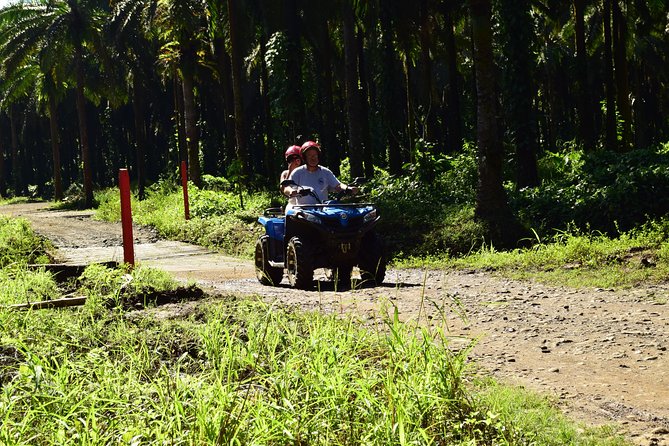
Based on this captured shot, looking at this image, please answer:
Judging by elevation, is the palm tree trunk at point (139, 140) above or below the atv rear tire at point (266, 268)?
above

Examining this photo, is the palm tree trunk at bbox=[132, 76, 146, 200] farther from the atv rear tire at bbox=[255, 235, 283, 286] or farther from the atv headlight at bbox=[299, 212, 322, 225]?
the atv headlight at bbox=[299, 212, 322, 225]

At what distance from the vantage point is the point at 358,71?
36031 millimetres

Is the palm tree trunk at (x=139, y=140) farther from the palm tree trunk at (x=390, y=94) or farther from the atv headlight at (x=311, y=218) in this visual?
the atv headlight at (x=311, y=218)

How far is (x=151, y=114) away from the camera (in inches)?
2375

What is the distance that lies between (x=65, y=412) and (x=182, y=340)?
6.29ft

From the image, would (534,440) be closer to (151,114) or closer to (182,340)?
(182,340)

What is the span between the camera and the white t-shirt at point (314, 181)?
11727mm

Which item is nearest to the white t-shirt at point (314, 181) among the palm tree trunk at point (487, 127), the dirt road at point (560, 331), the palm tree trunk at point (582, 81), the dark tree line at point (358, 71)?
the dirt road at point (560, 331)

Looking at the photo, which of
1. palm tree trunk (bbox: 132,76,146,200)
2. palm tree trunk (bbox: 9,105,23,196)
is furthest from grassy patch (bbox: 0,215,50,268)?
palm tree trunk (bbox: 9,105,23,196)

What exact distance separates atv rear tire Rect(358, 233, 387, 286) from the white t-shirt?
0.85 m

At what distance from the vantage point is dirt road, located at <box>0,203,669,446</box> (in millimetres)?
5414

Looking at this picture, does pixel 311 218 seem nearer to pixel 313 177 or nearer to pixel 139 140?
pixel 313 177

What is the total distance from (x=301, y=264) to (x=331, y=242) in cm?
48

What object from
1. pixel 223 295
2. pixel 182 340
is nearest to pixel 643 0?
pixel 223 295
